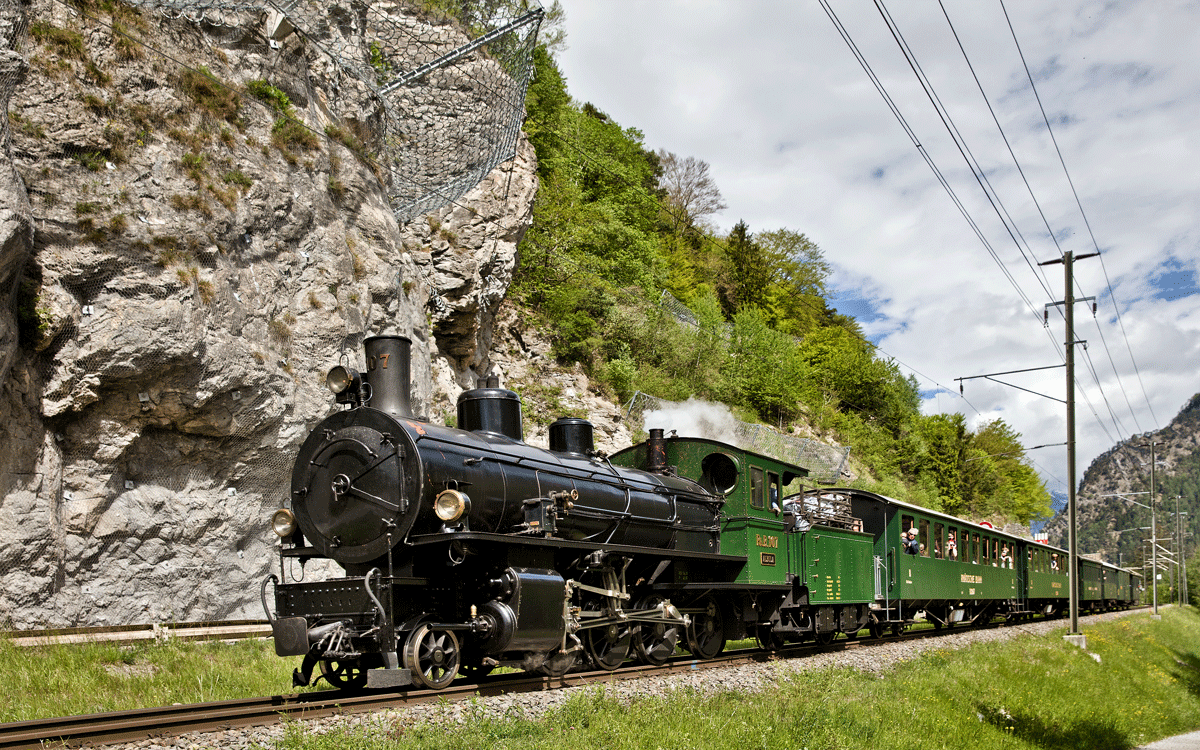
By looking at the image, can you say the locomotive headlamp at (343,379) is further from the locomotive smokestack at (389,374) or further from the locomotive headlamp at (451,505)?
the locomotive headlamp at (451,505)

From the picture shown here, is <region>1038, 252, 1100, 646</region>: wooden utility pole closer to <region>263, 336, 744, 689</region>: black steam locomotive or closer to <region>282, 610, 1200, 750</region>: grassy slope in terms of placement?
<region>282, 610, 1200, 750</region>: grassy slope

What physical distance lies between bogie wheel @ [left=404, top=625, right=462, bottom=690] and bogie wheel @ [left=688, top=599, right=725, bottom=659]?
487 cm

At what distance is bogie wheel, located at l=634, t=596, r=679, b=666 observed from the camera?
1147 cm

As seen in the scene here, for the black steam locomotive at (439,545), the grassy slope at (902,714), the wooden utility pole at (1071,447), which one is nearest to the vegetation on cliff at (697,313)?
the wooden utility pole at (1071,447)

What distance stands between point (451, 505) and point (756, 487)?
6416mm

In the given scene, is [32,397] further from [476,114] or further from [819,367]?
[819,367]

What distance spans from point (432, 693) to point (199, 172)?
36.3 feet

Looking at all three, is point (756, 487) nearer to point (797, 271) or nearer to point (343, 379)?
point (343, 379)

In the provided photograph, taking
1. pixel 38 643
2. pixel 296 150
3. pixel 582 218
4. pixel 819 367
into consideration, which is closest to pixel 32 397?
pixel 38 643

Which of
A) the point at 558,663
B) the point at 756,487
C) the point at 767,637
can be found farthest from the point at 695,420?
the point at 558,663

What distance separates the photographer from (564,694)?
8.37 metres

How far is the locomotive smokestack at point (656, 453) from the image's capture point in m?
12.9

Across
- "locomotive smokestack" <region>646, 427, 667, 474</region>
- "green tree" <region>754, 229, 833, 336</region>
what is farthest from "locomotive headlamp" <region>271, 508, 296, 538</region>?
"green tree" <region>754, 229, 833, 336</region>

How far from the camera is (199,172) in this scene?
49.3ft
